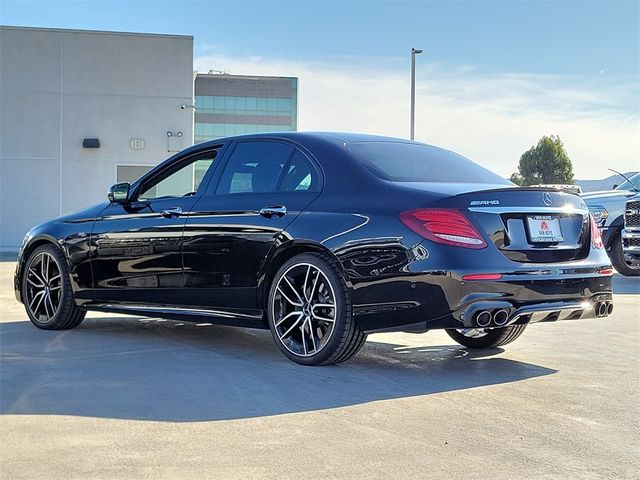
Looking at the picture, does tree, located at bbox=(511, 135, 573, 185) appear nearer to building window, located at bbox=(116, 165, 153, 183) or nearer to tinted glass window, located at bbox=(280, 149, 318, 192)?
building window, located at bbox=(116, 165, 153, 183)

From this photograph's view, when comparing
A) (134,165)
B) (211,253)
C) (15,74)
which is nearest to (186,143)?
(134,165)

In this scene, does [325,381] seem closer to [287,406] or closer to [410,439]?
[287,406]

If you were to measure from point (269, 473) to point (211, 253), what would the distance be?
2950 mm

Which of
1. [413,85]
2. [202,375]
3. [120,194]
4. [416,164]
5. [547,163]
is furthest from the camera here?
[547,163]

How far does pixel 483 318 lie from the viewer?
5074 millimetres

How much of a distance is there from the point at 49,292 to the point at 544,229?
4.27 m

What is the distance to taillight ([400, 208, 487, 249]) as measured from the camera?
16.7 feet

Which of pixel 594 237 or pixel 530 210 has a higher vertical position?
pixel 530 210

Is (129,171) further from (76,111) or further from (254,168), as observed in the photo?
(254,168)

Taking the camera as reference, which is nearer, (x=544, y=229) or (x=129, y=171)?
(x=544, y=229)

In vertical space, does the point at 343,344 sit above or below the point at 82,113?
below

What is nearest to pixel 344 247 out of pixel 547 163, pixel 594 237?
pixel 594 237

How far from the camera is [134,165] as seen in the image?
83.3ft

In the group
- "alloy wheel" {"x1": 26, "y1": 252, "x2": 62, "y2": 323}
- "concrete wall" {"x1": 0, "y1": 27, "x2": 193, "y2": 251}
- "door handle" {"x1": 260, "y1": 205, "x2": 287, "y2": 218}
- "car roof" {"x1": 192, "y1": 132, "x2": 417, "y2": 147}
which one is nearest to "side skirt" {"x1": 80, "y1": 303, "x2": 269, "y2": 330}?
"alloy wheel" {"x1": 26, "y1": 252, "x2": 62, "y2": 323}
